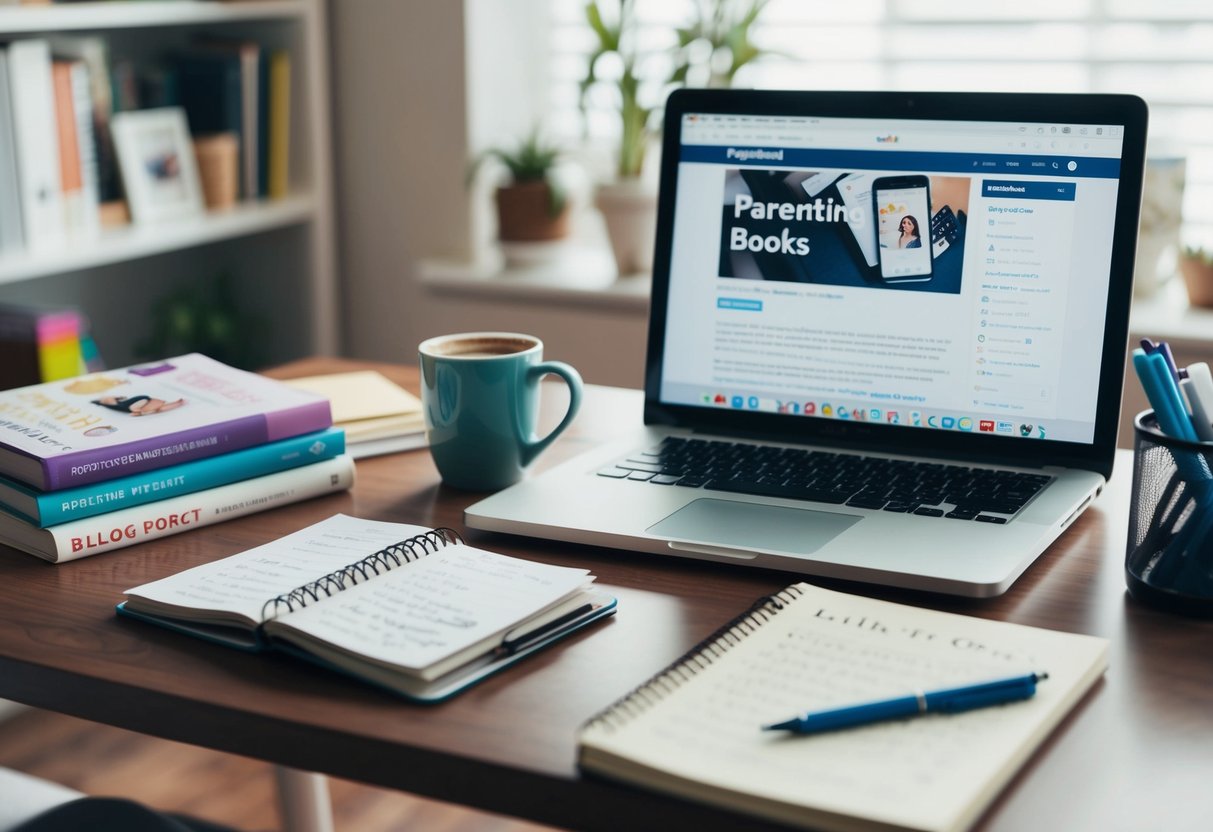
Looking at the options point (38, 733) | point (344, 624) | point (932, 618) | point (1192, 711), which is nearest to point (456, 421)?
point (344, 624)

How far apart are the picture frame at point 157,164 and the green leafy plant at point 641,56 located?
0.68 m

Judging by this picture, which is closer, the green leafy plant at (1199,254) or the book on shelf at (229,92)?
the green leafy plant at (1199,254)

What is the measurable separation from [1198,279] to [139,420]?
1618 millimetres

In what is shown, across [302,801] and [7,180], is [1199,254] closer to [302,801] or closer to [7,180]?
[302,801]

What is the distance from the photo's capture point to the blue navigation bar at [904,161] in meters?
1.00

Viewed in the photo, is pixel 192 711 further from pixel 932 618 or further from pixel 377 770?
pixel 932 618

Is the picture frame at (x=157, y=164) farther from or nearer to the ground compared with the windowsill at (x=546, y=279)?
farther from the ground

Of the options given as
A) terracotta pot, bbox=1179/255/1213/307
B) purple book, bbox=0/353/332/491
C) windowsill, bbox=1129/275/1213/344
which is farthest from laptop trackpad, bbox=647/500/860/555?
terracotta pot, bbox=1179/255/1213/307

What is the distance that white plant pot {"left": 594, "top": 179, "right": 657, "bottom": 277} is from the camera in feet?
7.28

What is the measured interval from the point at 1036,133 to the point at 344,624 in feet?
2.12

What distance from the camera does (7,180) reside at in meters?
1.87

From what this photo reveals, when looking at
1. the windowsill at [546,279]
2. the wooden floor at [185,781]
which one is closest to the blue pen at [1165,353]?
the wooden floor at [185,781]

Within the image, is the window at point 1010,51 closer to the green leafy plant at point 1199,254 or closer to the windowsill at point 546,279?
the green leafy plant at point 1199,254

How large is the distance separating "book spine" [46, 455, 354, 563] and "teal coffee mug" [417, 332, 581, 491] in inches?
3.6
